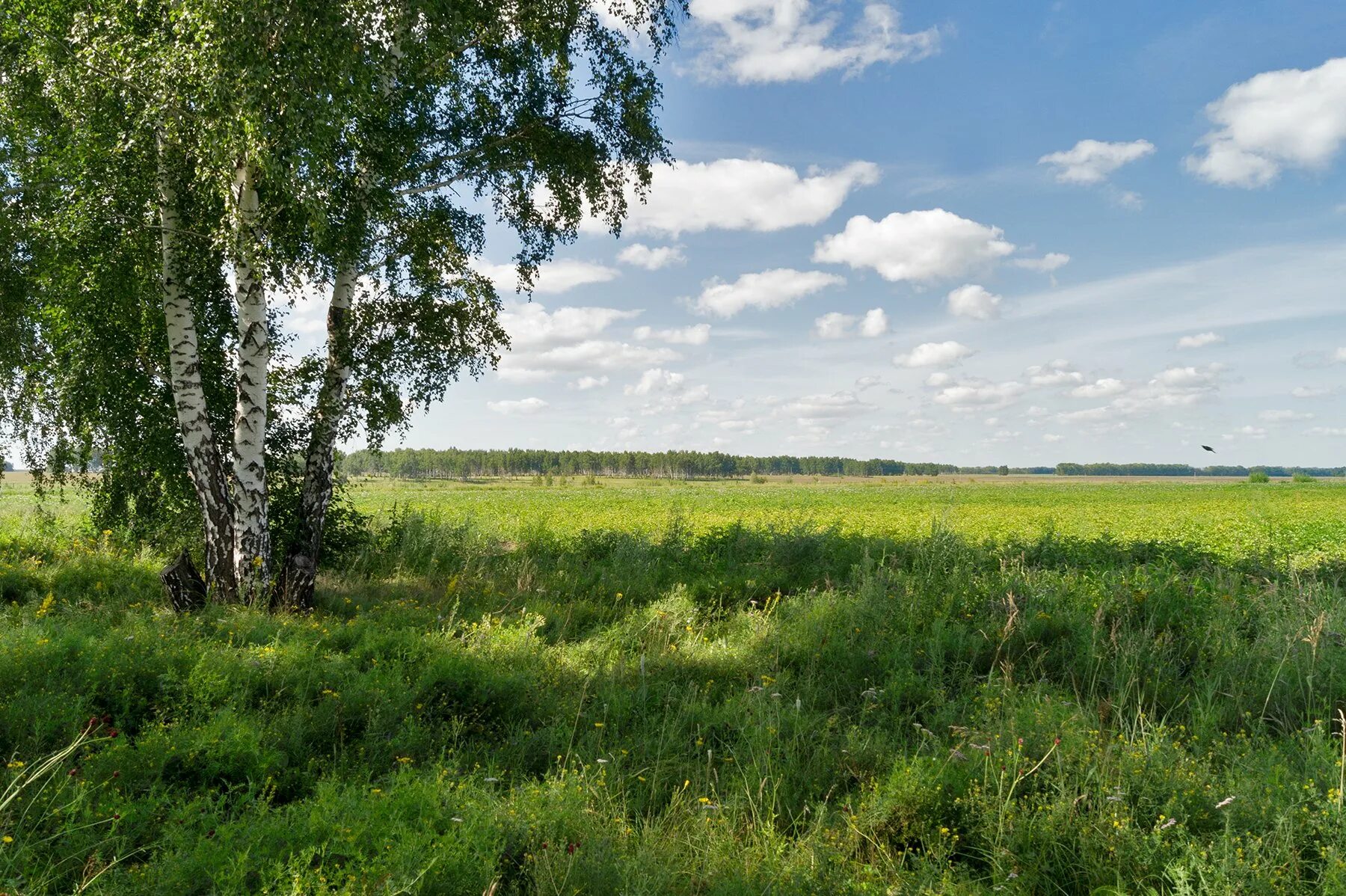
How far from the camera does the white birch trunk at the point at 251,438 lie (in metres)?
9.12

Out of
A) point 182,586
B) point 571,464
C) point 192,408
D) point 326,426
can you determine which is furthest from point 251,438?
point 571,464

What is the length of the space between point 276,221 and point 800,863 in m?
8.99

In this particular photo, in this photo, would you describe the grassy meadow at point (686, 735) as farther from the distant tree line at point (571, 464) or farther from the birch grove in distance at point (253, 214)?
the distant tree line at point (571, 464)

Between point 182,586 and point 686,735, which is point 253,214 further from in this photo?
point 686,735

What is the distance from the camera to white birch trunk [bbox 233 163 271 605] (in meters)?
9.12

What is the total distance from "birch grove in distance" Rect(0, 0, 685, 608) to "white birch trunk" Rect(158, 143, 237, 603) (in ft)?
0.09

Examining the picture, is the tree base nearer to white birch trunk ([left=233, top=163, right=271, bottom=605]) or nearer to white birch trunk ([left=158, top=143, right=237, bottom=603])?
white birch trunk ([left=158, top=143, right=237, bottom=603])

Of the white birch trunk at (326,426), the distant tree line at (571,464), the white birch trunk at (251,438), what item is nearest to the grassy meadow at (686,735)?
the white birch trunk at (251,438)

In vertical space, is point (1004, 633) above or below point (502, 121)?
below

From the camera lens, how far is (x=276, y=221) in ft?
28.5

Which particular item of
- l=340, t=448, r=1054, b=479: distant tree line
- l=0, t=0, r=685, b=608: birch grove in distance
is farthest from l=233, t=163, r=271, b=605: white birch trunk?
l=340, t=448, r=1054, b=479: distant tree line

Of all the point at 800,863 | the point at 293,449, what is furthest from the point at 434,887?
the point at 293,449

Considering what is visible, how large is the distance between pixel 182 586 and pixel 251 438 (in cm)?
207

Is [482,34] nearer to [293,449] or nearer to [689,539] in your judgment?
[293,449]
